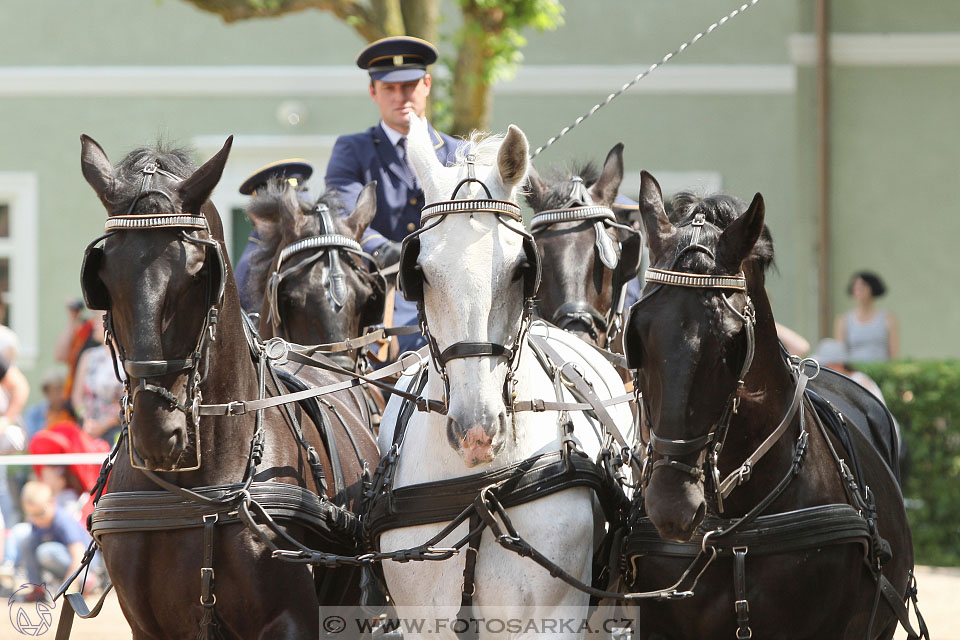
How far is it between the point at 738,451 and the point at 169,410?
1548 millimetres

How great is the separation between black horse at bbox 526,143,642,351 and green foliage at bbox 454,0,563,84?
4458 millimetres

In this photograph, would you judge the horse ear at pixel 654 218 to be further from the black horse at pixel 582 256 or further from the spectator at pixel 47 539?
the spectator at pixel 47 539

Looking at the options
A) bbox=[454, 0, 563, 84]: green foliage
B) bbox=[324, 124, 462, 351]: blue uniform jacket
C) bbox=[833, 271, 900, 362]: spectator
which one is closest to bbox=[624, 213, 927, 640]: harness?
bbox=[324, 124, 462, 351]: blue uniform jacket

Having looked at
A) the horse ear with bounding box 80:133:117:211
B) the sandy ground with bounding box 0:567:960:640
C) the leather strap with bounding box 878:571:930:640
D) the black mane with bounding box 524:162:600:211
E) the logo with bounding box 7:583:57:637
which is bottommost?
the sandy ground with bounding box 0:567:960:640

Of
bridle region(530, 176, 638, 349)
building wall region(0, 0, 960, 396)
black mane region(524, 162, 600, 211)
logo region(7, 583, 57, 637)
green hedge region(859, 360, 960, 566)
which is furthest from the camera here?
building wall region(0, 0, 960, 396)

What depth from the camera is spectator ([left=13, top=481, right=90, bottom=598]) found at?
25.1 ft

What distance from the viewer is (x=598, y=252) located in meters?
4.92

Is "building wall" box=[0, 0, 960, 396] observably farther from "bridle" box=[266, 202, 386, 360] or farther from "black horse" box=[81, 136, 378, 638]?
"black horse" box=[81, 136, 378, 638]

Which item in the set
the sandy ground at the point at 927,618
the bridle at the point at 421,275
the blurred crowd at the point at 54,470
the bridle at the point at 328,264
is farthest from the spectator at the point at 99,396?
the bridle at the point at 421,275

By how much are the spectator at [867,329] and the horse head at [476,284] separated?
862 centimetres

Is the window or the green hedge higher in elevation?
the window

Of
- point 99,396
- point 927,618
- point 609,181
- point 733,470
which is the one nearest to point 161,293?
point 733,470

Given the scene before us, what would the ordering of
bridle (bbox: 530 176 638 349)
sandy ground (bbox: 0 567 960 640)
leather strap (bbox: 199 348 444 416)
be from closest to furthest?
leather strap (bbox: 199 348 444 416)
bridle (bbox: 530 176 638 349)
sandy ground (bbox: 0 567 960 640)

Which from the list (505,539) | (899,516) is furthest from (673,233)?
(899,516)
